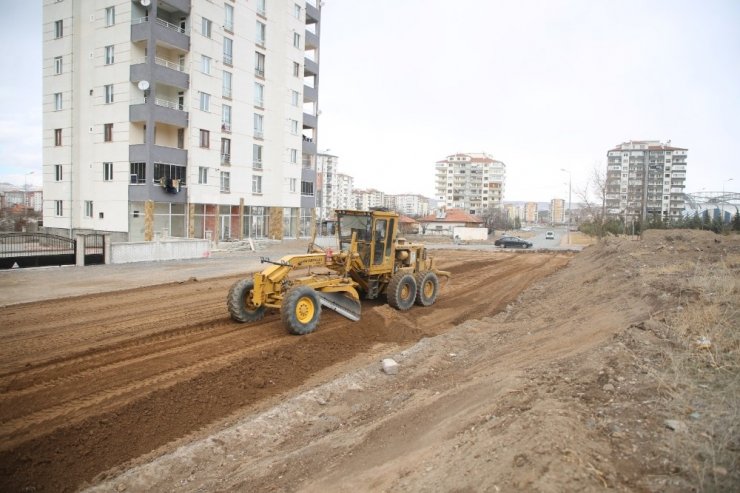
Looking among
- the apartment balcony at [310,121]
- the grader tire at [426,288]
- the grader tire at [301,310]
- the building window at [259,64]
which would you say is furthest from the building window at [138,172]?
the grader tire at [301,310]

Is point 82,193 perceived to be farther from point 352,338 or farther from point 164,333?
point 352,338

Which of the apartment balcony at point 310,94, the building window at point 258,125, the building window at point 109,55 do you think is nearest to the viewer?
the building window at point 109,55

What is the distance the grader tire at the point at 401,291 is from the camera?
548 inches

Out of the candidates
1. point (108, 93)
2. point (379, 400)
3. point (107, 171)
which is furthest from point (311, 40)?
point (379, 400)

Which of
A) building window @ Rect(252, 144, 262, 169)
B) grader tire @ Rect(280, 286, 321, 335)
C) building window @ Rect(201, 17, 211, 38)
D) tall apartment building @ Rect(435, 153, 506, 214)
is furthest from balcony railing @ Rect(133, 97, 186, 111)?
tall apartment building @ Rect(435, 153, 506, 214)

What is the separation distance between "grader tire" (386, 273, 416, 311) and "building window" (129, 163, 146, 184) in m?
25.4

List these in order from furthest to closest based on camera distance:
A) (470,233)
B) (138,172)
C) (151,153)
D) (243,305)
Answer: (470,233), (138,172), (151,153), (243,305)

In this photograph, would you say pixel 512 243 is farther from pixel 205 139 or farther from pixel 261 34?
pixel 205 139

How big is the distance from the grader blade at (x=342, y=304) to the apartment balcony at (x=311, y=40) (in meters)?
43.4

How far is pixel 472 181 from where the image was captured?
485 ft

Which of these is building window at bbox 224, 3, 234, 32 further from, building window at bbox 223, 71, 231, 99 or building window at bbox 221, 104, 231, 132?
building window at bbox 221, 104, 231, 132

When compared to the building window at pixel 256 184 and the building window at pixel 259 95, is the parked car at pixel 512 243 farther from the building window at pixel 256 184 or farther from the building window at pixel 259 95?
the building window at pixel 259 95

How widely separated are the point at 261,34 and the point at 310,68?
739cm

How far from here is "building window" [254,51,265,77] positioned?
42312mm
